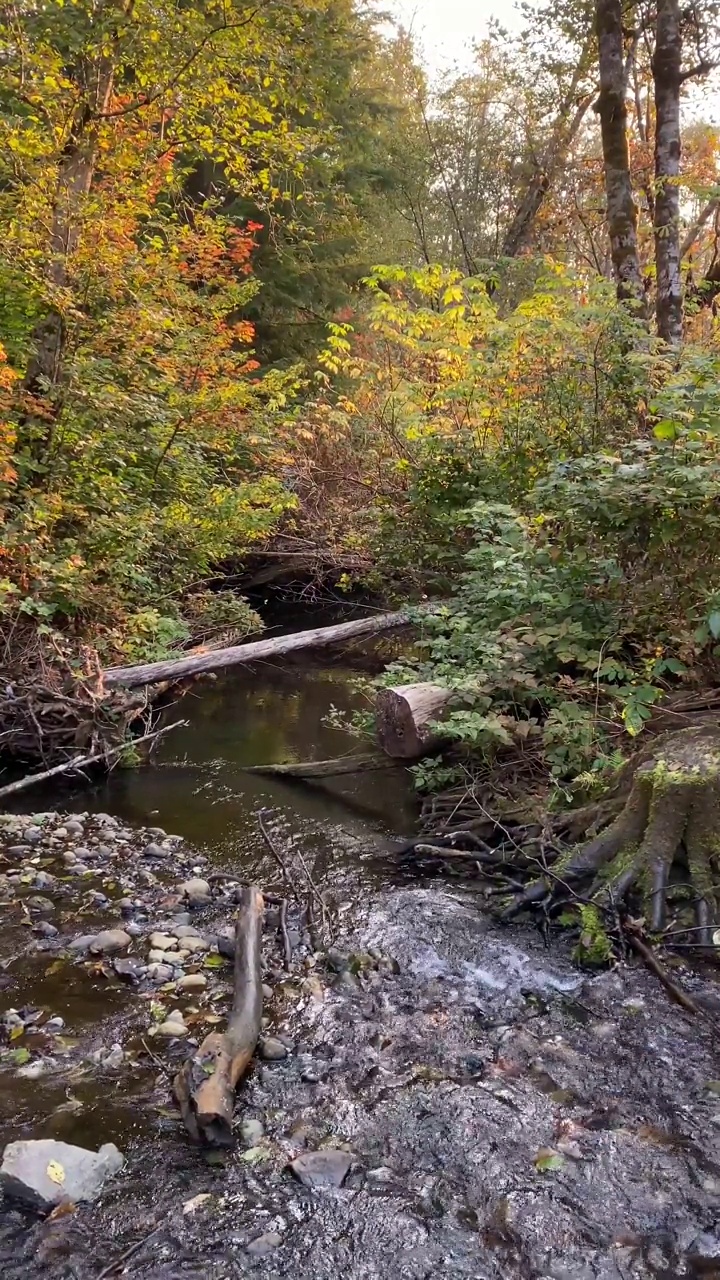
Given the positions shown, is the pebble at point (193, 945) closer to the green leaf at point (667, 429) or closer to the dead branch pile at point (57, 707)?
the dead branch pile at point (57, 707)

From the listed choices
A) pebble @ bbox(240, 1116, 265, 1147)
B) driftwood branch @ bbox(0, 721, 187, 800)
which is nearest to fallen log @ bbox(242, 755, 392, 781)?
driftwood branch @ bbox(0, 721, 187, 800)

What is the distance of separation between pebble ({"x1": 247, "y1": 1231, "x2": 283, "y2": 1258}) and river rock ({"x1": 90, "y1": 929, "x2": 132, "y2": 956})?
2.07 metres

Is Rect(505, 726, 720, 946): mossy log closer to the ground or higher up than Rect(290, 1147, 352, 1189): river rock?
higher up

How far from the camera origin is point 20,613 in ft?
24.8

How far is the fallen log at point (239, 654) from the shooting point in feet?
25.7

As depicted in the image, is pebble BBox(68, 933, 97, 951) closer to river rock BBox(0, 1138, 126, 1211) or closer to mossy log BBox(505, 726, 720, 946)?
river rock BBox(0, 1138, 126, 1211)

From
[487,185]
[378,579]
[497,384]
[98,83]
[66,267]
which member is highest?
[487,185]

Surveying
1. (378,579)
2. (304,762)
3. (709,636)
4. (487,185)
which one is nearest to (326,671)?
(378,579)

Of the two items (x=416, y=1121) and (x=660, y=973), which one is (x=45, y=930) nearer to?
(x=416, y=1121)

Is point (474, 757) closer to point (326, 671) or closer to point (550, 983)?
point (550, 983)

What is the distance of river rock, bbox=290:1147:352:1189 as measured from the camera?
2.80 meters

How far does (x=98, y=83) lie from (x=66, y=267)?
→ 6.91ft

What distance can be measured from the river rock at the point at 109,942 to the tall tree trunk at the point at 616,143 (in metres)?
9.59

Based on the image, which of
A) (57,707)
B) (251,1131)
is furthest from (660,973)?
(57,707)
